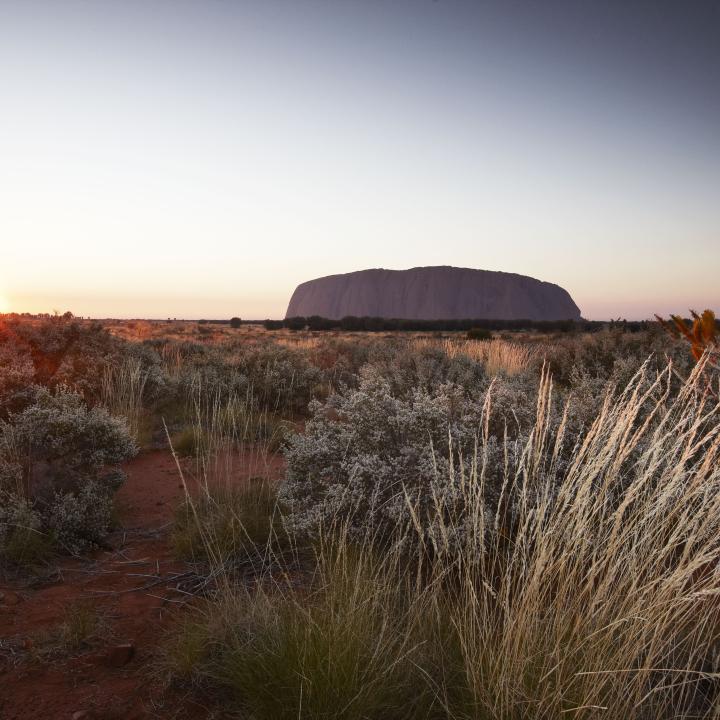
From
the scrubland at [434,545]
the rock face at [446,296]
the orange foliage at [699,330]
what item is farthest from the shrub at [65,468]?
the rock face at [446,296]

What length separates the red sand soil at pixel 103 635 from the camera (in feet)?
7.75

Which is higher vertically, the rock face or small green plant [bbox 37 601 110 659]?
the rock face

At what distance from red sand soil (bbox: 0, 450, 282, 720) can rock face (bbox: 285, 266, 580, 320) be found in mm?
100954

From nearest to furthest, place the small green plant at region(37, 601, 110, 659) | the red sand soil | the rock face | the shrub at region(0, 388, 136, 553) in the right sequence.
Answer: the red sand soil, the small green plant at region(37, 601, 110, 659), the shrub at region(0, 388, 136, 553), the rock face

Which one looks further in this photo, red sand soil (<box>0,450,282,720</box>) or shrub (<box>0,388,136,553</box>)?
shrub (<box>0,388,136,553</box>)

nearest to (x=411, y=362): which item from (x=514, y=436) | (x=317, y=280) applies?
(x=514, y=436)

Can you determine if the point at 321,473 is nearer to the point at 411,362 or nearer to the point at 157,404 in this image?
the point at 157,404

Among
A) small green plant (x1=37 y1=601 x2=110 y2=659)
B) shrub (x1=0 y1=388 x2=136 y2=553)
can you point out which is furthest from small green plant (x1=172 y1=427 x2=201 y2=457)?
small green plant (x1=37 y1=601 x2=110 y2=659)

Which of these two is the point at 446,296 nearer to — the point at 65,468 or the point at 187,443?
the point at 187,443

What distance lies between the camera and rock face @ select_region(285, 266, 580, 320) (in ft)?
358

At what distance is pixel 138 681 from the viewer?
99.5 inches

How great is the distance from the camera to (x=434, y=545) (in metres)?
2.38

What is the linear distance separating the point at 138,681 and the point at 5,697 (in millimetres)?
524

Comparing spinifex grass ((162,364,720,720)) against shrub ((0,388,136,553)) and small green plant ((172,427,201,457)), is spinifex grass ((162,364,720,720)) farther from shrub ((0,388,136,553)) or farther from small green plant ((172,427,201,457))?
small green plant ((172,427,201,457))
